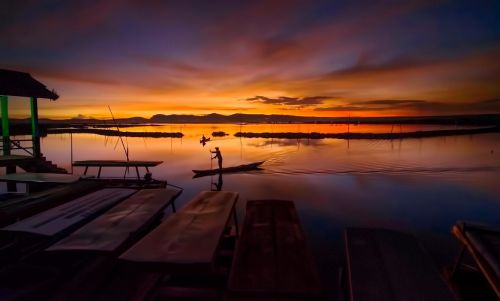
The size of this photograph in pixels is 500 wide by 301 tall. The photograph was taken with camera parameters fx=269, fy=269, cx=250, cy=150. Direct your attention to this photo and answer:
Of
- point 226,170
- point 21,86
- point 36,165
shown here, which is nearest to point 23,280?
point 36,165

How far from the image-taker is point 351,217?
1595 cm

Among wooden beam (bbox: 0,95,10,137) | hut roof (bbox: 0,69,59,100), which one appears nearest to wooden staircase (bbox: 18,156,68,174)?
wooden beam (bbox: 0,95,10,137)

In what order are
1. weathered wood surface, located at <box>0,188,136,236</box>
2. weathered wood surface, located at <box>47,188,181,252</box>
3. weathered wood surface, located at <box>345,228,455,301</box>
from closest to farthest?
weathered wood surface, located at <box>345,228,455,301</box>
weathered wood surface, located at <box>47,188,181,252</box>
weathered wood surface, located at <box>0,188,136,236</box>

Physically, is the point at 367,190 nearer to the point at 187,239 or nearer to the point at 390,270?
the point at 390,270

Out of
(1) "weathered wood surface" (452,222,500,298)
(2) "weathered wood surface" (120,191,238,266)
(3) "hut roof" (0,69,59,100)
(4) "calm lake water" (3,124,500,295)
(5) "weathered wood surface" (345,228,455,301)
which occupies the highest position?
(3) "hut roof" (0,69,59,100)

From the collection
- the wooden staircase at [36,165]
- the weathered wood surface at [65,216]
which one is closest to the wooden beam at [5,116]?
the wooden staircase at [36,165]

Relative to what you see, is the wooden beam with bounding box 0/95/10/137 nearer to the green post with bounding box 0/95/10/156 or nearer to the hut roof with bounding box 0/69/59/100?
the green post with bounding box 0/95/10/156

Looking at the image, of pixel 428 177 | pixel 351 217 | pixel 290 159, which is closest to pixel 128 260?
pixel 351 217

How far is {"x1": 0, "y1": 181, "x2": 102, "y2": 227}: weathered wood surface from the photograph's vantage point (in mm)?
9234

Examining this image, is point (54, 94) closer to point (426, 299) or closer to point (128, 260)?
point (128, 260)

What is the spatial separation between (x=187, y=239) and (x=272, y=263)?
1.93 meters

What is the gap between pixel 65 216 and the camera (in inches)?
326

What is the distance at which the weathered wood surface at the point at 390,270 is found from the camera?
15.4 feet

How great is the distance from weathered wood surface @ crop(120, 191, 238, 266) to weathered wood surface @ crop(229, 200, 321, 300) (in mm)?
657
